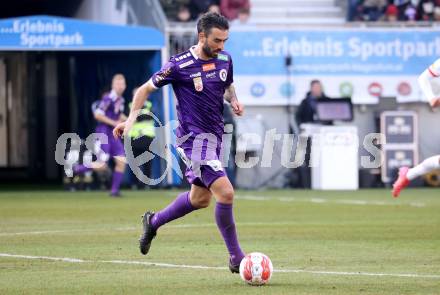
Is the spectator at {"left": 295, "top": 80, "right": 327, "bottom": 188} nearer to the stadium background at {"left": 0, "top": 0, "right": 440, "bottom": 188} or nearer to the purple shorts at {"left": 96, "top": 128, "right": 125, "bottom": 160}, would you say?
the stadium background at {"left": 0, "top": 0, "right": 440, "bottom": 188}

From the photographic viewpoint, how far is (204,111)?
1030 cm

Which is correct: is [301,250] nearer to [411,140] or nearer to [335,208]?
[335,208]

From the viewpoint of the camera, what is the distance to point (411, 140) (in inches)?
1068

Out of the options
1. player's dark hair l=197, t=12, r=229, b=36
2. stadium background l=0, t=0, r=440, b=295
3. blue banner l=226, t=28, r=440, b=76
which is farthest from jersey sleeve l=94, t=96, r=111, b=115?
player's dark hair l=197, t=12, r=229, b=36

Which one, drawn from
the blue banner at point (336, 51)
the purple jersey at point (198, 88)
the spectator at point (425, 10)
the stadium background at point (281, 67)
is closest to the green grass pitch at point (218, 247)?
the purple jersey at point (198, 88)

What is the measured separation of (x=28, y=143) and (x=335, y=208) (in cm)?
1504

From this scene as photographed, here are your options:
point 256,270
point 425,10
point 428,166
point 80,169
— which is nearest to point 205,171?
point 256,270

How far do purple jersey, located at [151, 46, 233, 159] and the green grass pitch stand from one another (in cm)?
123

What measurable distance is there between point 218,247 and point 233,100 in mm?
2614

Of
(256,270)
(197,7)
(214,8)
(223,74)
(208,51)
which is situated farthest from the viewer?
(197,7)

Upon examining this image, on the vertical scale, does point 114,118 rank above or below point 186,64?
below

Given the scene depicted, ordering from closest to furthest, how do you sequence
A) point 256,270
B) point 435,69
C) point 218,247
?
point 256,270, point 435,69, point 218,247

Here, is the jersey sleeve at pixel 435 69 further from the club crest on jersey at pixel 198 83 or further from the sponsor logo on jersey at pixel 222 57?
the club crest on jersey at pixel 198 83

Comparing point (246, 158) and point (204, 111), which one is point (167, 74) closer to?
point (204, 111)
